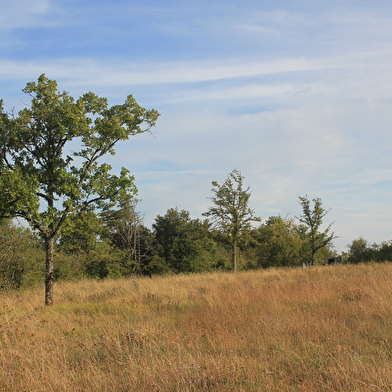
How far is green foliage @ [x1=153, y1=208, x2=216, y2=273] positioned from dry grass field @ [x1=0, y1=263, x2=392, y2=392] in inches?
867

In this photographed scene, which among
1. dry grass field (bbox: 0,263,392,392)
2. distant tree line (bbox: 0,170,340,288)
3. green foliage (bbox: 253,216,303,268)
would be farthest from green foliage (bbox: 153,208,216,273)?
dry grass field (bbox: 0,263,392,392)

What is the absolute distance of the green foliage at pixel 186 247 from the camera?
3294 cm

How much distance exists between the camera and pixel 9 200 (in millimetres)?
11430

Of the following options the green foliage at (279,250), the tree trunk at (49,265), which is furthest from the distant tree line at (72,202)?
the green foliage at (279,250)

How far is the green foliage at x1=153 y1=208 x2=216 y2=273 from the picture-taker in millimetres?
32938

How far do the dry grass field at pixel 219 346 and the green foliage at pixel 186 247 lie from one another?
22021mm

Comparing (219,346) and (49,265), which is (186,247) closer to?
(49,265)

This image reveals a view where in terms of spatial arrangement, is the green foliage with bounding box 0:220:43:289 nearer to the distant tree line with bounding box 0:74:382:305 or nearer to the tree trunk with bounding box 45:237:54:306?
the distant tree line with bounding box 0:74:382:305

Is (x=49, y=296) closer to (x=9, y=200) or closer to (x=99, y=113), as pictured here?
(x=9, y=200)

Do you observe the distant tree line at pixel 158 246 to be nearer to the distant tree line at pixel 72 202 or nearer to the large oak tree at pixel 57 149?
the distant tree line at pixel 72 202

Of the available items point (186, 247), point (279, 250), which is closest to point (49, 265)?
point (186, 247)

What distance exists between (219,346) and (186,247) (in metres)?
27.8

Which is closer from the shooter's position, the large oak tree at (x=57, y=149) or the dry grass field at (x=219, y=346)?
the dry grass field at (x=219, y=346)

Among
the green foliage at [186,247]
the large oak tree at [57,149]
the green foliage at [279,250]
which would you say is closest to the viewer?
the large oak tree at [57,149]
